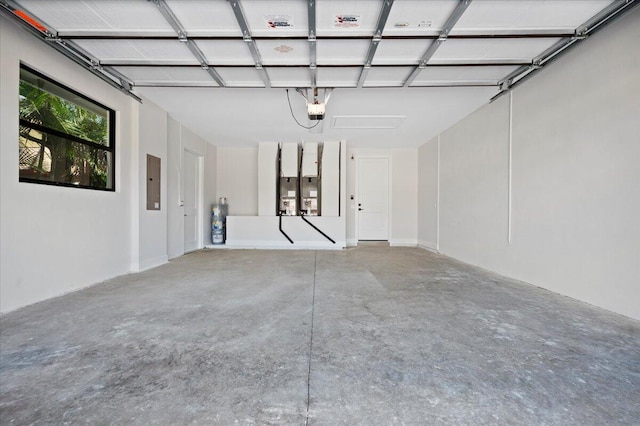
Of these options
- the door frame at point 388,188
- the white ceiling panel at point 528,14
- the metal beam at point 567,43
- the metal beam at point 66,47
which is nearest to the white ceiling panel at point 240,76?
the metal beam at point 66,47

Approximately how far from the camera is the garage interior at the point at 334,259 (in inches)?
60.7

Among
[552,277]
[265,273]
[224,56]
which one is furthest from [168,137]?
[552,277]

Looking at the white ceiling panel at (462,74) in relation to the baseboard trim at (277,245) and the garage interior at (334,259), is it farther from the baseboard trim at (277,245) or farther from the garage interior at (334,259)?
the baseboard trim at (277,245)

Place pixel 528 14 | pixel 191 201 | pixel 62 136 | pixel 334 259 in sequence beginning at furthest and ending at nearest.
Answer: pixel 191 201, pixel 334 259, pixel 62 136, pixel 528 14

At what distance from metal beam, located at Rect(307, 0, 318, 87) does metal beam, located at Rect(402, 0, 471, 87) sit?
1.21m

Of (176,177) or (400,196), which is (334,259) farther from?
(176,177)

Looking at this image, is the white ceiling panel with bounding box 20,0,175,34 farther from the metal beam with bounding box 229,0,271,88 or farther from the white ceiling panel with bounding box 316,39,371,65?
the white ceiling panel with bounding box 316,39,371,65

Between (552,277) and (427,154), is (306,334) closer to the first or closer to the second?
(552,277)

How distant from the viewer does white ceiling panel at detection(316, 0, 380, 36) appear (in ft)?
→ 7.73

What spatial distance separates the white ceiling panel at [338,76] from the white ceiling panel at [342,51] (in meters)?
0.15

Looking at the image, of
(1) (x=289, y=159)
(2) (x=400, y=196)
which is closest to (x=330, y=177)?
(1) (x=289, y=159)

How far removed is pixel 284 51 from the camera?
3.06 metres

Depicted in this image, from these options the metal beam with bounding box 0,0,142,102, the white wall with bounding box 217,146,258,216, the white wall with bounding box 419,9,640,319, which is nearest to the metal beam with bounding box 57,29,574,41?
the metal beam with bounding box 0,0,142,102

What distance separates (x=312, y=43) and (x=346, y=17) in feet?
1.48
